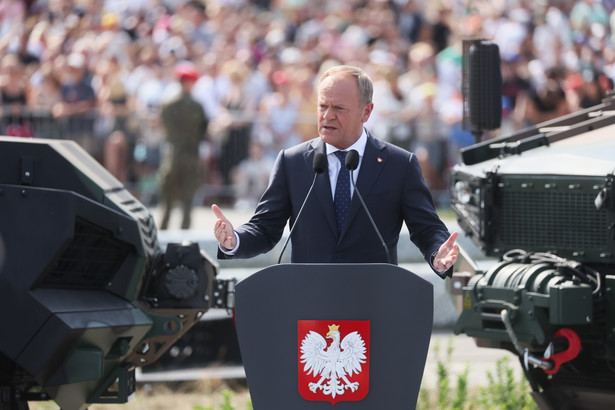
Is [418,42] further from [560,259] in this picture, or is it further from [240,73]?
[560,259]

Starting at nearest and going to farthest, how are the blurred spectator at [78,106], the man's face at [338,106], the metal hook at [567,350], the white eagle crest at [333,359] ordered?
the white eagle crest at [333,359], the man's face at [338,106], the metal hook at [567,350], the blurred spectator at [78,106]

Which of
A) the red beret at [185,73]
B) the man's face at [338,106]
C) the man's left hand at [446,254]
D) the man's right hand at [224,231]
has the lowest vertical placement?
the man's left hand at [446,254]

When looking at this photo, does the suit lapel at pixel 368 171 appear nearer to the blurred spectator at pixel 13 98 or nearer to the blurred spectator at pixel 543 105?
the blurred spectator at pixel 13 98

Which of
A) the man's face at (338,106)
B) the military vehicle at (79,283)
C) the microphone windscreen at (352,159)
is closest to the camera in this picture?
the microphone windscreen at (352,159)

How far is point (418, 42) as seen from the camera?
20.3 metres

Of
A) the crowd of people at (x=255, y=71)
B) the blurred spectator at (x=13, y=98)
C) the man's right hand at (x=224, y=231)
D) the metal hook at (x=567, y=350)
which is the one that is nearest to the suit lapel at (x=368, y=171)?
the man's right hand at (x=224, y=231)

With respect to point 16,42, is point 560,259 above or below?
below

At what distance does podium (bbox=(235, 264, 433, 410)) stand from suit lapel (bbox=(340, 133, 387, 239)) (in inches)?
29.4

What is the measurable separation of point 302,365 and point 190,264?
2253mm

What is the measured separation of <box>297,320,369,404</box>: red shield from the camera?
420cm

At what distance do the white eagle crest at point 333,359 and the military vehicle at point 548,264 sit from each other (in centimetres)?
225

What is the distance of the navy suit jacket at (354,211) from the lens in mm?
4957

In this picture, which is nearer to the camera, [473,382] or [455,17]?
[473,382]

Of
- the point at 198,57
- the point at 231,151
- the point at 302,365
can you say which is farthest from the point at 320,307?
the point at 198,57
